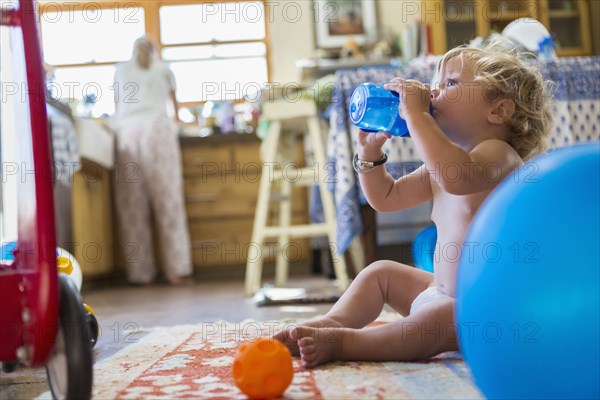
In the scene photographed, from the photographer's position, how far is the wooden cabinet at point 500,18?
430cm

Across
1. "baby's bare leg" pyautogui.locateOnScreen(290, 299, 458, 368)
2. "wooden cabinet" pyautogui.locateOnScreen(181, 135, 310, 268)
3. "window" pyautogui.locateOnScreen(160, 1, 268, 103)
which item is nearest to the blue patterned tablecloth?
"baby's bare leg" pyautogui.locateOnScreen(290, 299, 458, 368)

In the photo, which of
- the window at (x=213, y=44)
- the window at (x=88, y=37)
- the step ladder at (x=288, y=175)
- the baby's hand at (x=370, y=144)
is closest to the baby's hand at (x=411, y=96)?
the baby's hand at (x=370, y=144)

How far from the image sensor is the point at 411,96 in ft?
3.34

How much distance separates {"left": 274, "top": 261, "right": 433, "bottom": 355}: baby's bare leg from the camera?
111 cm

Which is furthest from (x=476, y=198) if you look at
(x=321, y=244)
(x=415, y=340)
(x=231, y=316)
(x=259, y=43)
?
(x=259, y=43)

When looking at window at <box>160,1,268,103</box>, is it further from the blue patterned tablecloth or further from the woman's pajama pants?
the blue patterned tablecloth

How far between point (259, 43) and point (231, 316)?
3026 millimetres

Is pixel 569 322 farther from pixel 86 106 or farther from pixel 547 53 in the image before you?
pixel 86 106

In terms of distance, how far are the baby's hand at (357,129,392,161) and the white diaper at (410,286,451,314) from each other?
237 millimetres

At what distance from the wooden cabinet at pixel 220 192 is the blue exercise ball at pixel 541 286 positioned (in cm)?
299

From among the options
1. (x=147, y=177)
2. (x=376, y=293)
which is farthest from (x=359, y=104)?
(x=147, y=177)

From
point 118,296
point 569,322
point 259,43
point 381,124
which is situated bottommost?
point 118,296

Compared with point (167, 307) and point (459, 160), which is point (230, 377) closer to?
point (459, 160)

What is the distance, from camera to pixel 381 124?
1087mm
